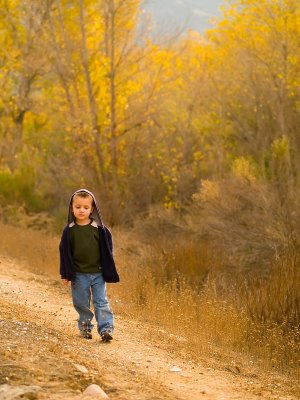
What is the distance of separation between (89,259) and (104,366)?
4.59 ft

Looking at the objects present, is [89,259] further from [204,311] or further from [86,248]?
[204,311]

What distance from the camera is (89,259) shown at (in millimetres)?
7875

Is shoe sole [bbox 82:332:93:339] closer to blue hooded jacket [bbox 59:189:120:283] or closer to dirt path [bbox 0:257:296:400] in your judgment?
dirt path [bbox 0:257:296:400]

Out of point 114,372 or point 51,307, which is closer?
point 114,372

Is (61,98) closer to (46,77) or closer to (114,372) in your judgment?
(46,77)

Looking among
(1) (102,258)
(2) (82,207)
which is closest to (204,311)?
(1) (102,258)

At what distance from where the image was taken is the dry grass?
861cm

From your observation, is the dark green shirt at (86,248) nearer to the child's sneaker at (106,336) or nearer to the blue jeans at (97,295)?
the blue jeans at (97,295)

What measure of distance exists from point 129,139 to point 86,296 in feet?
45.5

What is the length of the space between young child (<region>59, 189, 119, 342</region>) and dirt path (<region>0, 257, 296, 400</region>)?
334 millimetres

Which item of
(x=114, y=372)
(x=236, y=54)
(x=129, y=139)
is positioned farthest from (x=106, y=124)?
(x=114, y=372)

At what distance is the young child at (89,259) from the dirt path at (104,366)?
1.10ft

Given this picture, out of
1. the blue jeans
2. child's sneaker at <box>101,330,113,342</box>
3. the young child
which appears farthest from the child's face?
child's sneaker at <box>101,330,113,342</box>

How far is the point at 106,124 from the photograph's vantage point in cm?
2108
